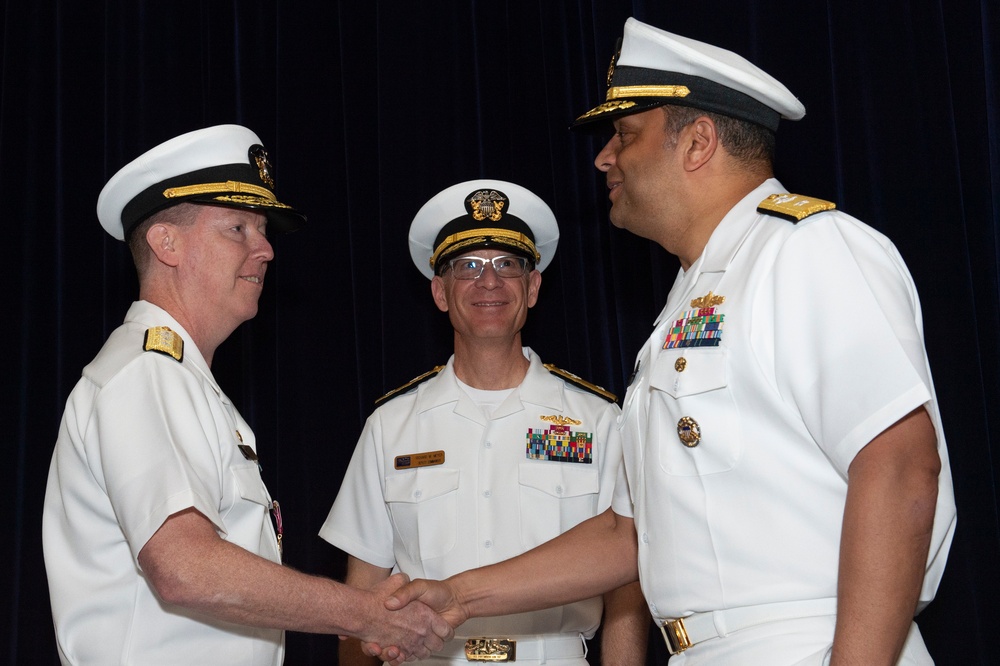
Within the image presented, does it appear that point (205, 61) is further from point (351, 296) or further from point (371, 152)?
point (351, 296)

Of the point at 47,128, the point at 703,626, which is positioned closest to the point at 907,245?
the point at 703,626

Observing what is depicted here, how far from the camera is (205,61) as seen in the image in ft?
11.9

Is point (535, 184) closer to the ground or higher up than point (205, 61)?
closer to the ground

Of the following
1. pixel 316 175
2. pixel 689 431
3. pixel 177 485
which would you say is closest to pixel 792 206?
pixel 689 431

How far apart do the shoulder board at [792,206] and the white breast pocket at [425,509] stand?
140 cm

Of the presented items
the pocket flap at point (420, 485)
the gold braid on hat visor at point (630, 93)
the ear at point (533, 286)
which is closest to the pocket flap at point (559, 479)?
the pocket flap at point (420, 485)

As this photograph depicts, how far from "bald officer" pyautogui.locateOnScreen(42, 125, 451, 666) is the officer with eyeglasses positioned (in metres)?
0.49

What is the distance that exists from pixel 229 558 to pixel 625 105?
3.75ft

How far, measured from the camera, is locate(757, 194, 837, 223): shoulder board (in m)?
1.67

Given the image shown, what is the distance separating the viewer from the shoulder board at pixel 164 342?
2020 mm

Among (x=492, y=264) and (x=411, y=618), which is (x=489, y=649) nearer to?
(x=411, y=618)

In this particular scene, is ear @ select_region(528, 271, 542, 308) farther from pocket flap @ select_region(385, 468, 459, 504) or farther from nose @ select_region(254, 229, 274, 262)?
nose @ select_region(254, 229, 274, 262)

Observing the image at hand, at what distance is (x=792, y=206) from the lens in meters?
1.71

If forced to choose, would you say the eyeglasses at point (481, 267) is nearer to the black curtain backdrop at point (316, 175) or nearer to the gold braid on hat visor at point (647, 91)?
the black curtain backdrop at point (316, 175)
